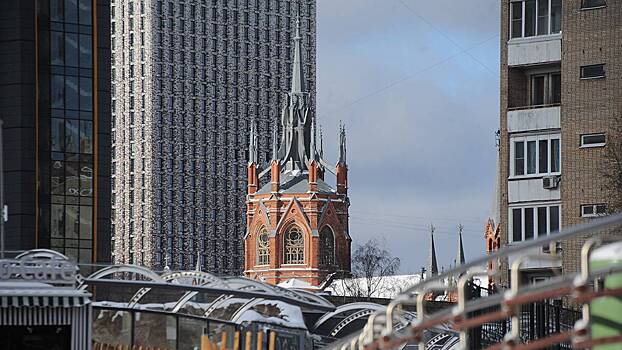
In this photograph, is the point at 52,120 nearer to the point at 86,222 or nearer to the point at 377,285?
the point at 86,222

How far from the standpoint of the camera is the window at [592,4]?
1725 inches

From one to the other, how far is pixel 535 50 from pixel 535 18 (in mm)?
861

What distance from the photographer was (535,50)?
4434cm

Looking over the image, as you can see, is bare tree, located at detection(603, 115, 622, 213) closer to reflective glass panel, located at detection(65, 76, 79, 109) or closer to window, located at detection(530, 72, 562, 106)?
window, located at detection(530, 72, 562, 106)

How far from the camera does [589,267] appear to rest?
9.52 meters

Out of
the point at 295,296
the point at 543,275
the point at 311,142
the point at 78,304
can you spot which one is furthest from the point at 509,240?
the point at 311,142

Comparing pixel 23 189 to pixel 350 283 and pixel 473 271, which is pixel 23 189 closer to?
pixel 473 271

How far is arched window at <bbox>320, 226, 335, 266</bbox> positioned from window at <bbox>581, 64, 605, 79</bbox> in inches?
5435

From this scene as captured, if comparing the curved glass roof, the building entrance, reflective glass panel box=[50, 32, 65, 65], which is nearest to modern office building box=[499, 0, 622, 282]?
the curved glass roof

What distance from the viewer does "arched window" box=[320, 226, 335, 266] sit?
181625 mm

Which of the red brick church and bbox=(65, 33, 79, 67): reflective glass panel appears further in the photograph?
the red brick church

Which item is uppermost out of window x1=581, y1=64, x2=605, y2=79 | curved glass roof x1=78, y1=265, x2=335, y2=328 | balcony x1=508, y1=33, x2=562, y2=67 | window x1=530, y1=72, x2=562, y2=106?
balcony x1=508, y1=33, x2=562, y2=67

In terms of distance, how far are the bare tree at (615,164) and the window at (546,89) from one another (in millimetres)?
2283

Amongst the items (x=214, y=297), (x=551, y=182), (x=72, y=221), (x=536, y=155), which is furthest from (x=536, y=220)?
(x=72, y=221)
